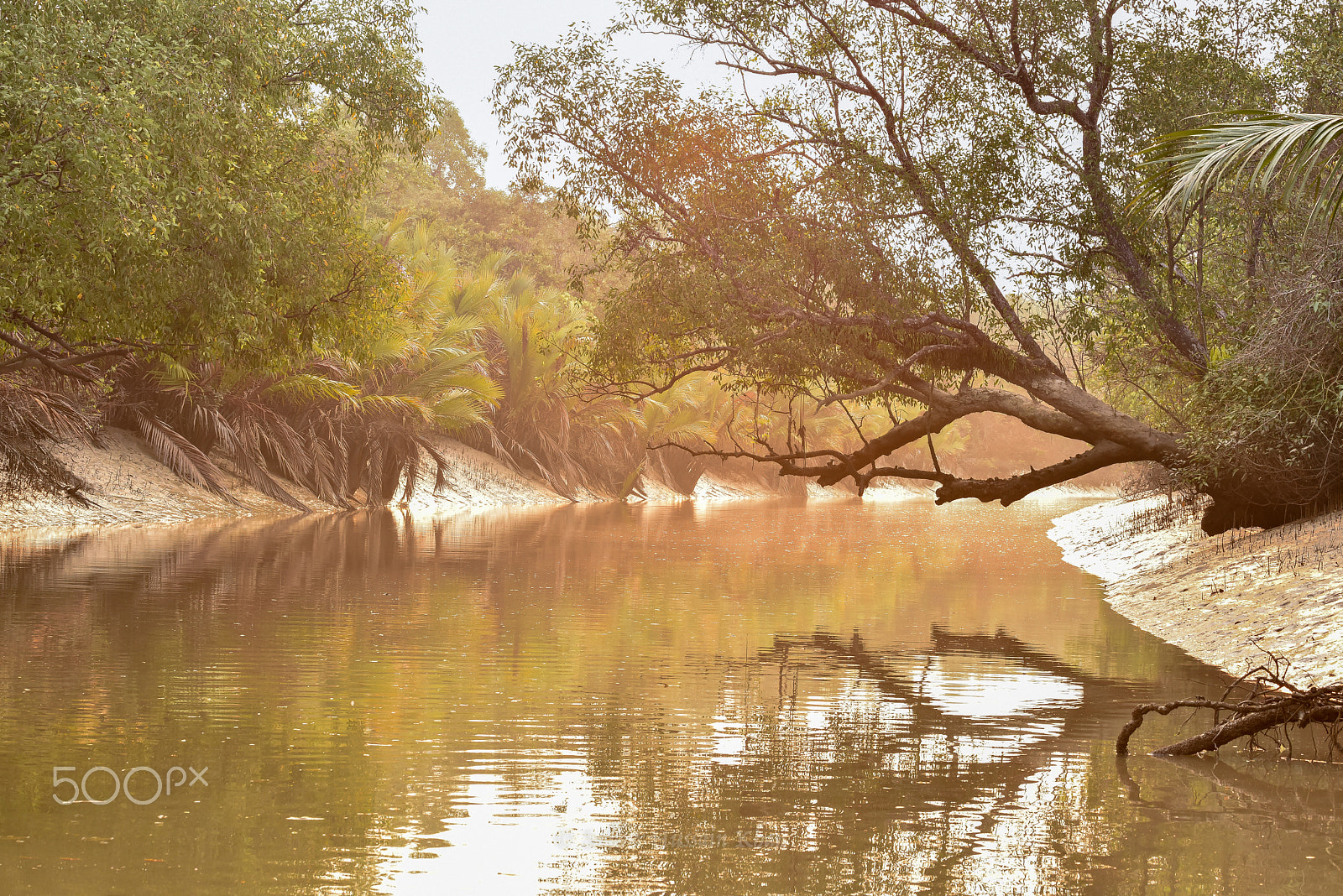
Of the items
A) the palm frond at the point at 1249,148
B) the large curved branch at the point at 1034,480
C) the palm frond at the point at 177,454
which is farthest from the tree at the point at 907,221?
the palm frond at the point at 177,454

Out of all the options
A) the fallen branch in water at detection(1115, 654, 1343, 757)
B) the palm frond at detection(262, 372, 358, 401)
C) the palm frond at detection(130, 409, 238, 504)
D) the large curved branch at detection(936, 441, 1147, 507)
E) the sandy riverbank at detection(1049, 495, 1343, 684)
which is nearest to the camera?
the fallen branch in water at detection(1115, 654, 1343, 757)

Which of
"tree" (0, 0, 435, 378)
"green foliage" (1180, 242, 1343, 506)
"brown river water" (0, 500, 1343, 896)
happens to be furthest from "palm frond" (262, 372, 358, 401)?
"green foliage" (1180, 242, 1343, 506)

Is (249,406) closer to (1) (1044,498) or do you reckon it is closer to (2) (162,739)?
(2) (162,739)

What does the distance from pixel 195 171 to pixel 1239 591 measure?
1087 centimetres

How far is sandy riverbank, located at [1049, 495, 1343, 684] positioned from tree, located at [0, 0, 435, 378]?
9.29 m

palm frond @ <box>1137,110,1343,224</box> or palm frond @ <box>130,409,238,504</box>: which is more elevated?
palm frond @ <box>1137,110,1343,224</box>

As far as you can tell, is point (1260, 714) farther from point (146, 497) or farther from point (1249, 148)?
point (146, 497)

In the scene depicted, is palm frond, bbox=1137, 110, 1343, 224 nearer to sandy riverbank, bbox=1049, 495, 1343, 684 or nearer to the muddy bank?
sandy riverbank, bbox=1049, 495, 1343, 684

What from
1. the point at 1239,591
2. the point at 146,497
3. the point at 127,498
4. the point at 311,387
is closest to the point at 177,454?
the point at 146,497

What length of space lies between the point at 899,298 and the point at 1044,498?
47662 mm

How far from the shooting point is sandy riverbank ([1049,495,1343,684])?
10.2 metres

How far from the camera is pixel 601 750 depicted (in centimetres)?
703

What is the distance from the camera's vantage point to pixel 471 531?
2608 centimetres

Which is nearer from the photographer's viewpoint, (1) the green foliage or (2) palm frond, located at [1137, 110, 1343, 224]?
(2) palm frond, located at [1137, 110, 1343, 224]
